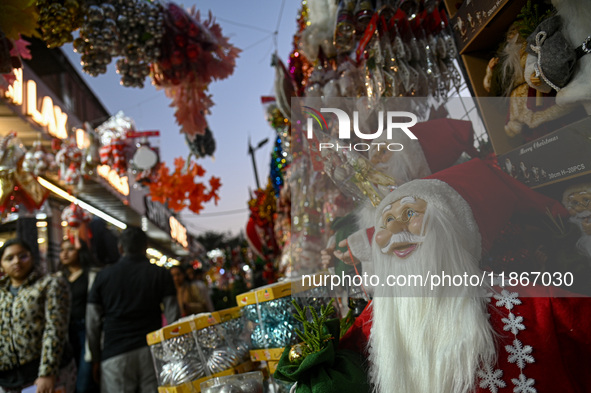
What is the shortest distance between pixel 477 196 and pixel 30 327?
2600 mm

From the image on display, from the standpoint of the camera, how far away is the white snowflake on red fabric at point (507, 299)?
971 mm

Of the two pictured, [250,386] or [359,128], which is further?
[359,128]

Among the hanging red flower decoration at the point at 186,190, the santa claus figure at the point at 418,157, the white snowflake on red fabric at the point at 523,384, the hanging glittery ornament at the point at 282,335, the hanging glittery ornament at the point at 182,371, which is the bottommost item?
the white snowflake on red fabric at the point at 523,384

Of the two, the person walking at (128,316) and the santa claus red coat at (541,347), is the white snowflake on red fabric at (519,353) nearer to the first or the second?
the santa claus red coat at (541,347)

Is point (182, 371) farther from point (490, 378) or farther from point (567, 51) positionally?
point (567, 51)

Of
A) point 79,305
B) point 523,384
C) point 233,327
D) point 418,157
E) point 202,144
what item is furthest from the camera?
point 79,305

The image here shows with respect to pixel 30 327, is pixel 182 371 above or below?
below

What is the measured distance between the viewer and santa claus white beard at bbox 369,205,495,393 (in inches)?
35.9

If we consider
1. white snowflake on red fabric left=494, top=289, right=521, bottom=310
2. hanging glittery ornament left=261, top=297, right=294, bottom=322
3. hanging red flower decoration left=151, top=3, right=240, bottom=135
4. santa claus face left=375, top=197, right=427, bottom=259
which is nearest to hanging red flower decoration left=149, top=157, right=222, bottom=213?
hanging red flower decoration left=151, top=3, right=240, bottom=135

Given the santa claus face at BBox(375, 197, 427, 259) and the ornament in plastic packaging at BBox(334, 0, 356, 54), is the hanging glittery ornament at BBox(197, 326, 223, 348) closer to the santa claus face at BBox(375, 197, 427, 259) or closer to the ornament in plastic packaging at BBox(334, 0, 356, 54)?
the santa claus face at BBox(375, 197, 427, 259)

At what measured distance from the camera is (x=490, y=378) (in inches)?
36.4

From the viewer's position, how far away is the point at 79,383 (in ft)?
10.4

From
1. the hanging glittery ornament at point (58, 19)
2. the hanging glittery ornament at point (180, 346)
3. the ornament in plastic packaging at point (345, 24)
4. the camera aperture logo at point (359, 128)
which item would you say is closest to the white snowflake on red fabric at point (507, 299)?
the camera aperture logo at point (359, 128)

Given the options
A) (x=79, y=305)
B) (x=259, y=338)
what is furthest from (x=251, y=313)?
(x=79, y=305)
